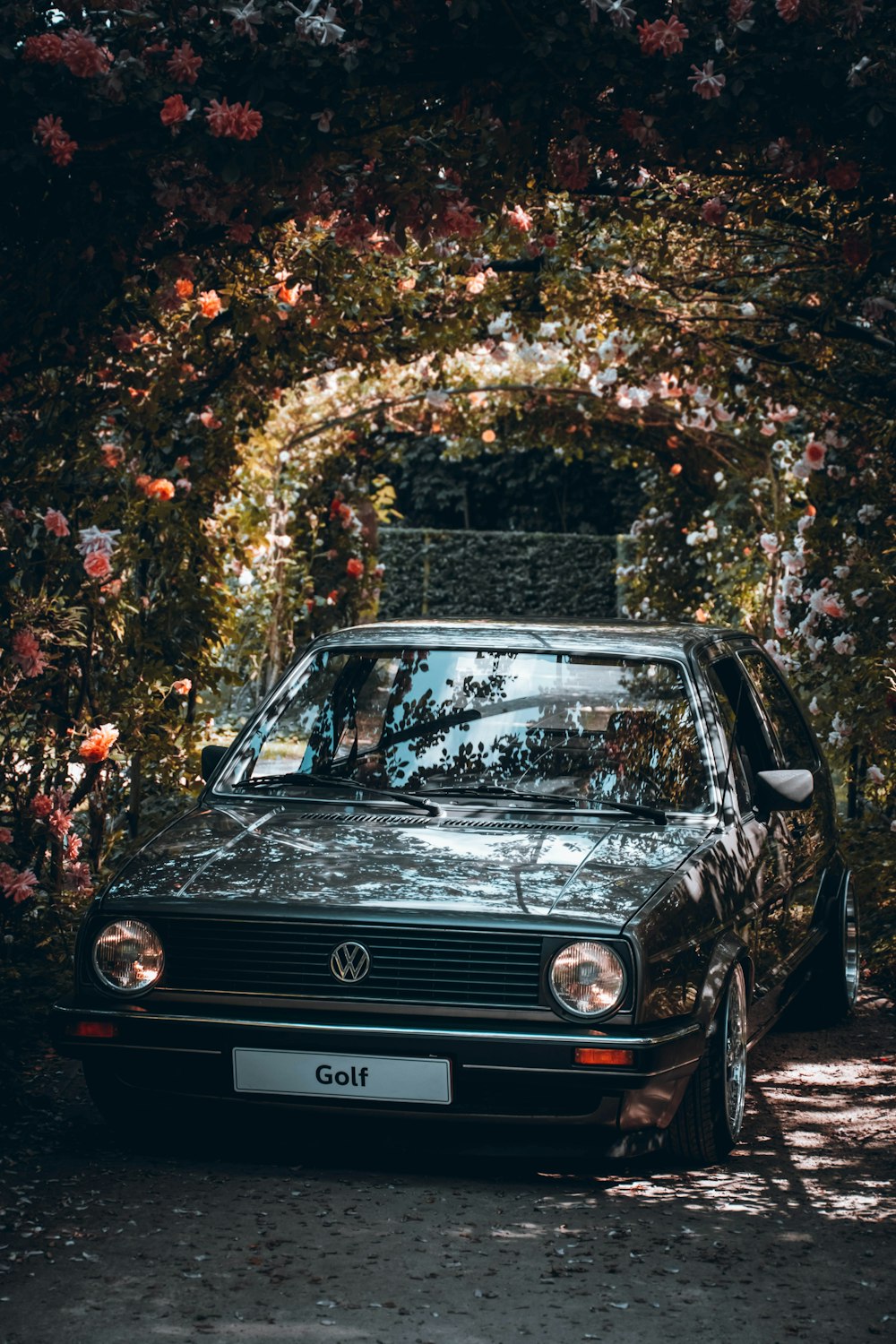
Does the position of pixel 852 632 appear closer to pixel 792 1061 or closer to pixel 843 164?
pixel 792 1061

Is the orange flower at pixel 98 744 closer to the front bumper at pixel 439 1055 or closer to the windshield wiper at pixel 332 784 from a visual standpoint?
the windshield wiper at pixel 332 784

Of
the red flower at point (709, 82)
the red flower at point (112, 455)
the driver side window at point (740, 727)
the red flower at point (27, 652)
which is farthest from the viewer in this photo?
the red flower at point (112, 455)

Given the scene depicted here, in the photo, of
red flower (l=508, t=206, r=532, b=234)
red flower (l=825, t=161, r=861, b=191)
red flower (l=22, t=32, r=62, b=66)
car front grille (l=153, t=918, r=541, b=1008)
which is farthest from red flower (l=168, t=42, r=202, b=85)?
red flower (l=508, t=206, r=532, b=234)

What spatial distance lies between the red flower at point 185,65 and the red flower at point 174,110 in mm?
81

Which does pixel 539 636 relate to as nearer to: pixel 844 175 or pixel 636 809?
pixel 636 809

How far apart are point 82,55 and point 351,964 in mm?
2798

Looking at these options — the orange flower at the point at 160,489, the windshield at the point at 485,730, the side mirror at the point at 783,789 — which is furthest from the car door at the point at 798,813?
the orange flower at the point at 160,489

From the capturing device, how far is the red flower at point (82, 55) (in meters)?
5.21

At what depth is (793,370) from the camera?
32.5ft

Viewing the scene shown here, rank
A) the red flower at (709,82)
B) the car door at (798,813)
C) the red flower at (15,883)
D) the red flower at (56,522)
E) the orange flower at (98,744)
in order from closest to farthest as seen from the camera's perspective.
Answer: the red flower at (709,82), the car door at (798,813), the red flower at (15,883), the red flower at (56,522), the orange flower at (98,744)

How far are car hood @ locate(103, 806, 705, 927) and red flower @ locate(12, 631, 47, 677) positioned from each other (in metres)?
1.57

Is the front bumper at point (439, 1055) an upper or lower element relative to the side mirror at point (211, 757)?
lower

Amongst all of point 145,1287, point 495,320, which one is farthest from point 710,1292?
point 495,320

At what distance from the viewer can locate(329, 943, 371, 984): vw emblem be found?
475cm
